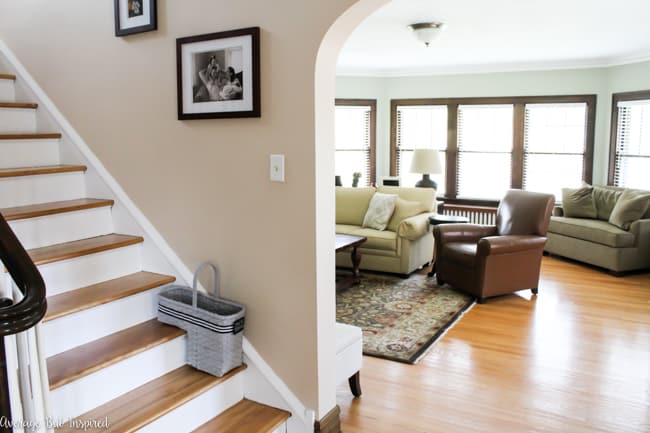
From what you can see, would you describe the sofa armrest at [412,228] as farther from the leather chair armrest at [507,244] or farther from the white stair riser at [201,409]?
the white stair riser at [201,409]

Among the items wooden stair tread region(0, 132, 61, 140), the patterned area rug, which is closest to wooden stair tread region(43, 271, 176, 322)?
wooden stair tread region(0, 132, 61, 140)

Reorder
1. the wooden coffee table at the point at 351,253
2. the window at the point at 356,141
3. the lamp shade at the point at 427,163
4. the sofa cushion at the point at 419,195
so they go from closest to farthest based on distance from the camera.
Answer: the wooden coffee table at the point at 351,253, the sofa cushion at the point at 419,195, the lamp shade at the point at 427,163, the window at the point at 356,141

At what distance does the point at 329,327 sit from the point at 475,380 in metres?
1.33

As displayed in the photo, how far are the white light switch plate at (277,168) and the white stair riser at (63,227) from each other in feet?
3.67

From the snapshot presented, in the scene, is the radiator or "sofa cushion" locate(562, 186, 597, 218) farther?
the radiator

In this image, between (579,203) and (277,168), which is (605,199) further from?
(277,168)

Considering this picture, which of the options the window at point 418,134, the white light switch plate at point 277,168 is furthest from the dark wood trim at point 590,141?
the white light switch plate at point 277,168

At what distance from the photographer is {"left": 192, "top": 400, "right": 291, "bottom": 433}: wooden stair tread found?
2.43 m

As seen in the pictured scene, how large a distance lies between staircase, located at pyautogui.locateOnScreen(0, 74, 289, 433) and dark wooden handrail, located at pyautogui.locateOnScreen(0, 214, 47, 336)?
2.65 feet

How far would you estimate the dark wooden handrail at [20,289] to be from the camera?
136cm

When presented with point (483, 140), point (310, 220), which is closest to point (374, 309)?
point (310, 220)

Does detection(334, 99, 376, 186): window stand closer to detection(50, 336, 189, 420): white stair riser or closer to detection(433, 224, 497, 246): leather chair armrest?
detection(433, 224, 497, 246): leather chair armrest

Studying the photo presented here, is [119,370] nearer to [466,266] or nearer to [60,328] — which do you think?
[60,328]

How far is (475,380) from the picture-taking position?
11.3ft
